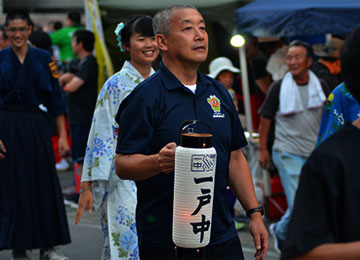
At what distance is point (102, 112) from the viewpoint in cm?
457

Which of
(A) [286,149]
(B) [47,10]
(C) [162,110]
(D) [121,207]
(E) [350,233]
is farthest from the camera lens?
(B) [47,10]

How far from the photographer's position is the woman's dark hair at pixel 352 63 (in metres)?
1.98

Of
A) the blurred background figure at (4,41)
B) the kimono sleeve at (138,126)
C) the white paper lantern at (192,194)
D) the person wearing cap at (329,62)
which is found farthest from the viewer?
the blurred background figure at (4,41)

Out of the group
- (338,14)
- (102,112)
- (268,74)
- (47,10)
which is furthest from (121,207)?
(47,10)

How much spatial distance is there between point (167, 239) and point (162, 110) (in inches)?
21.0

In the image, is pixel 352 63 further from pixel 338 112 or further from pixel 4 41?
pixel 4 41

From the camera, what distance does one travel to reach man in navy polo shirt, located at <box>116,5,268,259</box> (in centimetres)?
289

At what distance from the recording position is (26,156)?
5.97 meters

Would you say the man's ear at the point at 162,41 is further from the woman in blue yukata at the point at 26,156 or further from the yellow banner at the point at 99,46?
the yellow banner at the point at 99,46

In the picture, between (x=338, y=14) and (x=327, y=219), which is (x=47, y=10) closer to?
(x=338, y=14)

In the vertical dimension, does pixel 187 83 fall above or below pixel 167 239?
above

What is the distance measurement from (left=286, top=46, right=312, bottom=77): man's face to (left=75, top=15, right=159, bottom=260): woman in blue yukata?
247 cm

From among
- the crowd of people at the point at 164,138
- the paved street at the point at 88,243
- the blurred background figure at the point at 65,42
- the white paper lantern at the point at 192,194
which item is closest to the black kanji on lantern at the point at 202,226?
the white paper lantern at the point at 192,194

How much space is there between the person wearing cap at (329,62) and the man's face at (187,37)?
4495 mm
